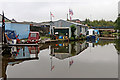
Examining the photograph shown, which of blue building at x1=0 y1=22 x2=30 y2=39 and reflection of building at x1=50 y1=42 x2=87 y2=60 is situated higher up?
blue building at x1=0 y1=22 x2=30 y2=39

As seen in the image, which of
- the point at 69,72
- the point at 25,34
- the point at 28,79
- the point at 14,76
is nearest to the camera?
the point at 28,79

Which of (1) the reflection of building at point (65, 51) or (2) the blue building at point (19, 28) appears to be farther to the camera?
(2) the blue building at point (19, 28)

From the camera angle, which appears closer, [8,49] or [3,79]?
[3,79]

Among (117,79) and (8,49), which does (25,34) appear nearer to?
(8,49)

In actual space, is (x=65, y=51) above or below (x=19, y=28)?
below

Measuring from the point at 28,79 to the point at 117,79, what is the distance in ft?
12.1

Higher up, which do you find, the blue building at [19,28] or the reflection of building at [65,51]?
the blue building at [19,28]

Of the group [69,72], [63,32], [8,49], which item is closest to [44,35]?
[63,32]

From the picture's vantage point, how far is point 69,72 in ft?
22.1

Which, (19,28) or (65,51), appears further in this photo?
(19,28)

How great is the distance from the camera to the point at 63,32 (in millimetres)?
30312

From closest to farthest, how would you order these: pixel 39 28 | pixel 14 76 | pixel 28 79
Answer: pixel 28 79 < pixel 14 76 < pixel 39 28

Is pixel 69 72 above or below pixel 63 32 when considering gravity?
below

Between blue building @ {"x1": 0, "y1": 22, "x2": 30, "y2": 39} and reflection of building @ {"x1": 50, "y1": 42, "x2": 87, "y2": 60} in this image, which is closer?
reflection of building @ {"x1": 50, "y1": 42, "x2": 87, "y2": 60}
